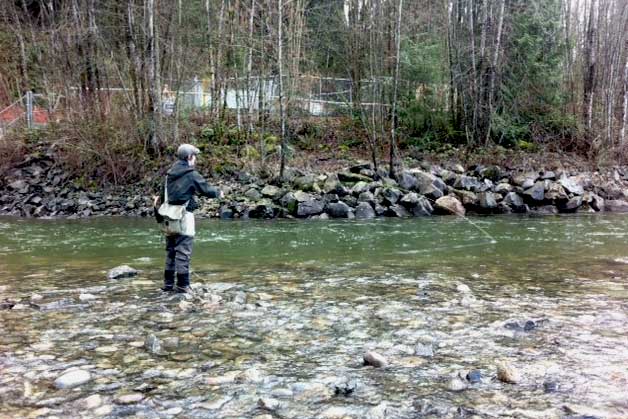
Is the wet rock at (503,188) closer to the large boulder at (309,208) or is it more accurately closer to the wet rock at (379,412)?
the large boulder at (309,208)

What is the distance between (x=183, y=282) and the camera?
21.2 ft

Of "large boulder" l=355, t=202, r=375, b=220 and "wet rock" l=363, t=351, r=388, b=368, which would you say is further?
"large boulder" l=355, t=202, r=375, b=220

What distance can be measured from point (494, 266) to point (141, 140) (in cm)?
1357

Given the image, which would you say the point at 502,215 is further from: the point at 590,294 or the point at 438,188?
the point at 590,294

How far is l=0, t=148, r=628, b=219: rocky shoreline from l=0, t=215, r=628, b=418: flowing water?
238 inches

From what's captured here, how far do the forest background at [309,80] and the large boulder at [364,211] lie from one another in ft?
11.1

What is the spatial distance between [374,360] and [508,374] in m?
0.93

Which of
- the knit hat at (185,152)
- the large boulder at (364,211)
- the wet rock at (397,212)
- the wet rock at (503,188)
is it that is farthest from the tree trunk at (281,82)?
the knit hat at (185,152)

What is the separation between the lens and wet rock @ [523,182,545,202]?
17141 millimetres

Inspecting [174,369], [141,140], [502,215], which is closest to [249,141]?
[141,140]

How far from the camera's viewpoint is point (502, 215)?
1633cm

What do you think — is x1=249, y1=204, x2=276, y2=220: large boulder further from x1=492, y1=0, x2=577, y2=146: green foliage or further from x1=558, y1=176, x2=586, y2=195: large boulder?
x1=492, y1=0, x2=577, y2=146: green foliage

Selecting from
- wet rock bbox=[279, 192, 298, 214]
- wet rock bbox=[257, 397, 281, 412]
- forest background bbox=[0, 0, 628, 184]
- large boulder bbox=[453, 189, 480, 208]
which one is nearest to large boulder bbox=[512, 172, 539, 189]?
large boulder bbox=[453, 189, 480, 208]

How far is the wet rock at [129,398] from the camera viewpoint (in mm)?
3467
